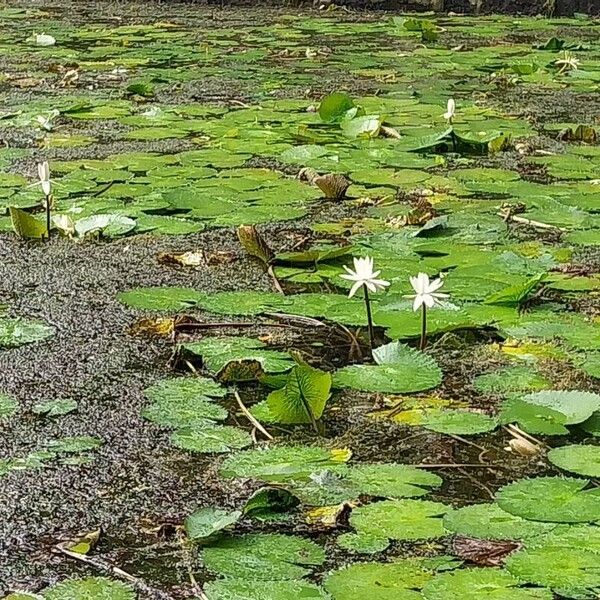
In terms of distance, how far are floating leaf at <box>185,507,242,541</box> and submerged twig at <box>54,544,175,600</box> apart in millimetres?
76

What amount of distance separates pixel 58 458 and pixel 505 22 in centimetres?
558

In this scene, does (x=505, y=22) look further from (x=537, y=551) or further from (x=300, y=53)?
(x=537, y=551)

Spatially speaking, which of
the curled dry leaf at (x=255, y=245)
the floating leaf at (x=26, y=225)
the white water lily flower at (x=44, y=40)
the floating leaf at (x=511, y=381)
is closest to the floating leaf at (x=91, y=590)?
the floating leaf at (x=511, y=381)

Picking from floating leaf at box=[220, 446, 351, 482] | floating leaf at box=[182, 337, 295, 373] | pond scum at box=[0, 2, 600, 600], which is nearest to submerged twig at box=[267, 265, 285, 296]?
pond scum at box=[0, 2, 600, 600]

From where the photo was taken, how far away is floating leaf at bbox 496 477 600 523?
1209 millimetres

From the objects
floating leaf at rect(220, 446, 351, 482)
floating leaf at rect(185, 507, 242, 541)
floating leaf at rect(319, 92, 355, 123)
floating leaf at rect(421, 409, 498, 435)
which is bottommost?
floating leaf at rect(421, 409, 498, 435)

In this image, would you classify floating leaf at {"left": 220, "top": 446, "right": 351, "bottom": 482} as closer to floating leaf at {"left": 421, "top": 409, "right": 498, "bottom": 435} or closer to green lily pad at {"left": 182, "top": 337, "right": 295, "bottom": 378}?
floating leaf at {"left": 421, "top": 409, "right": 498, "bottom": 435}

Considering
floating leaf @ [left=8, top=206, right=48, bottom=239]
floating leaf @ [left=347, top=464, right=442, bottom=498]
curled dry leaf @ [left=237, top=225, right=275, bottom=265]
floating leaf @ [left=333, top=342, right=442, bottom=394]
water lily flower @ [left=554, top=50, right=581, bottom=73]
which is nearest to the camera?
floating leaf @ [left=347, top=464, right=442, bottom=498]

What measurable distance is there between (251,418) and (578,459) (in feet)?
1.29

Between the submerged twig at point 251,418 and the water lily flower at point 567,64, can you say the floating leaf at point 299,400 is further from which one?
the water lily flower at point 567,64

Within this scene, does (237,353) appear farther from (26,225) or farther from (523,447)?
(26,225)

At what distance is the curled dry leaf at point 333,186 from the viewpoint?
8.55 feet

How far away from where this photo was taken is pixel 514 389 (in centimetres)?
158

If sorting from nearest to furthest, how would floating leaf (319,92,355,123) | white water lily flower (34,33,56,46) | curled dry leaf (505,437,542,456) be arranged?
curled dry leaf (505,437,542,456) → floating leaf (319,92,355,123) → white water lily flower (34,33,56,46)
